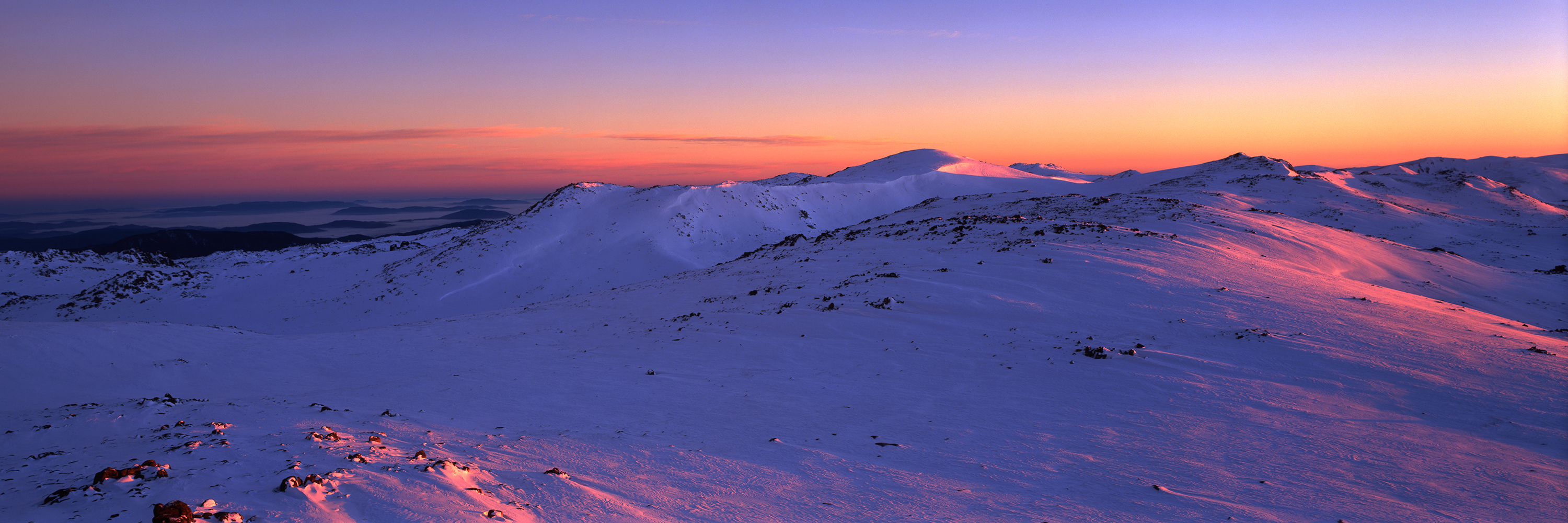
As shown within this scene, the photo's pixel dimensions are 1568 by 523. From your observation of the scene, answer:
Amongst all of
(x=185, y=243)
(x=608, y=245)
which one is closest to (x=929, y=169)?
(x=608, y=245)

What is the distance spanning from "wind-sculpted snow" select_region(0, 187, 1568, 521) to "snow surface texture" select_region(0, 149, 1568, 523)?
53mm

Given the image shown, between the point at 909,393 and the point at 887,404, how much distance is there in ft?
1.71

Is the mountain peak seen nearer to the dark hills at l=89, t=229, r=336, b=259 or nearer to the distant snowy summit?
the distant snowy summit

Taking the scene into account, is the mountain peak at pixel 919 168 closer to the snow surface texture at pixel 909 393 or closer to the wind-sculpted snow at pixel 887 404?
the snow surface texture at pixel 909 393

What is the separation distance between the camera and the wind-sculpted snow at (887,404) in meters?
5.55

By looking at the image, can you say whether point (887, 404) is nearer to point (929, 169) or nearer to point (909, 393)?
point (909, 393)

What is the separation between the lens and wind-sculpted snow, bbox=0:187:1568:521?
5547 mm

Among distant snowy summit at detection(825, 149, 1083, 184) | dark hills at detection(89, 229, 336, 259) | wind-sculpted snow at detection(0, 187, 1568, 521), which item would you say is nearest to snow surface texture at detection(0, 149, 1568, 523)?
wind-sculpted snow at detection(0, 187, 1568, 521)

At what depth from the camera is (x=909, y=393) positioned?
9.02 meters

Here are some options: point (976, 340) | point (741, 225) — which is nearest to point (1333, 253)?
point (976, 340)

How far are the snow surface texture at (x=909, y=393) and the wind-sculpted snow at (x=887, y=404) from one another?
0.17 ft

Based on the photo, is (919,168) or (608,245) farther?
(919,168)

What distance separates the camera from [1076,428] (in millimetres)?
7508

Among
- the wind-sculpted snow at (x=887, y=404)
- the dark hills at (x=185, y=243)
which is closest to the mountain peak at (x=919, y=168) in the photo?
the wind-sculpted snow at (x=887, y=404)
